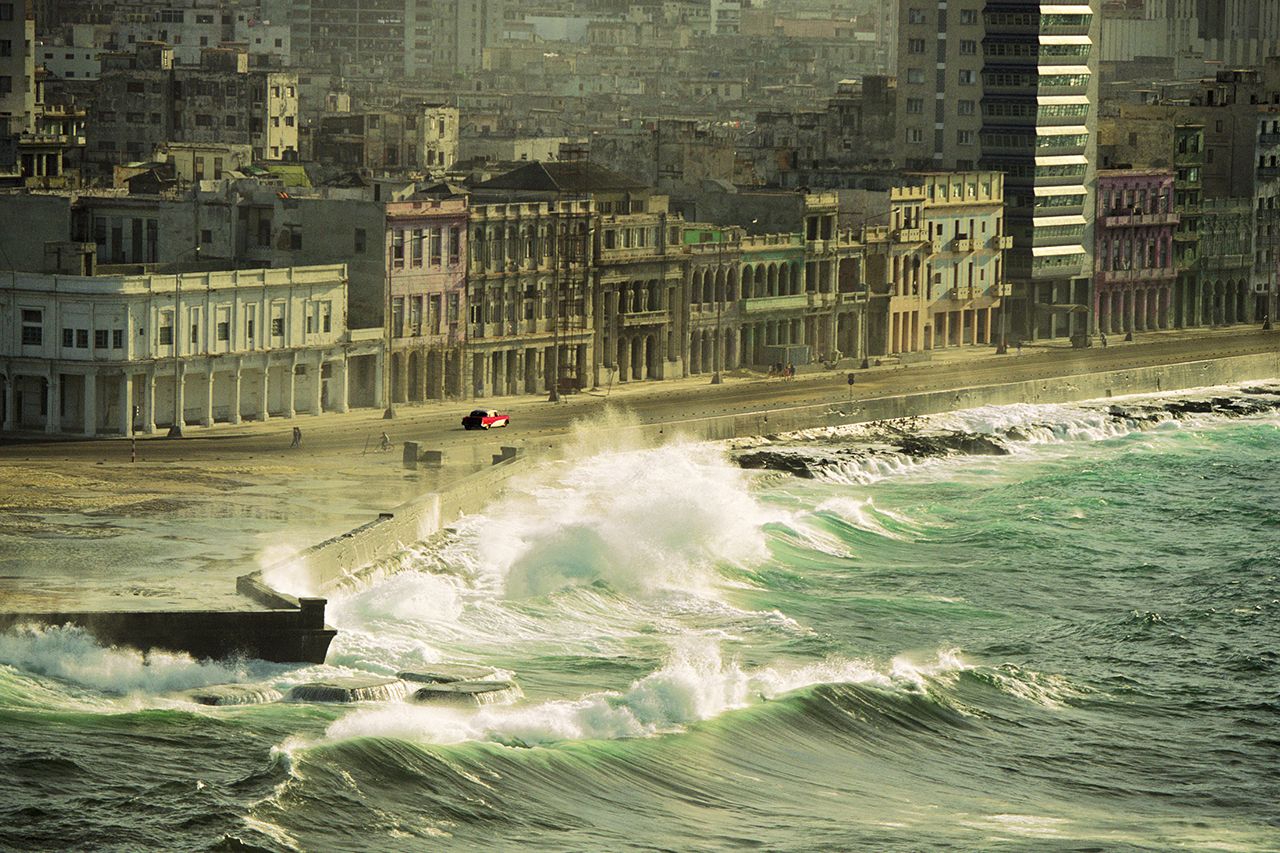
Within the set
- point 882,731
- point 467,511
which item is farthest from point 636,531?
point 882,731

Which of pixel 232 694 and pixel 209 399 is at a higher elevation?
pixel 209 399

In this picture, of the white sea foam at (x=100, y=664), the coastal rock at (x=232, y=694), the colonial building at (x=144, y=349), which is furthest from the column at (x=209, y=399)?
the coastal rock at (x=232, y=694)

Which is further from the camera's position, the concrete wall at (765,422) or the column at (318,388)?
the column at (318,388)

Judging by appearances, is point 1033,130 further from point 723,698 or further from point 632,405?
point 723,698

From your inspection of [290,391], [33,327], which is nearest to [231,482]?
[33,327]

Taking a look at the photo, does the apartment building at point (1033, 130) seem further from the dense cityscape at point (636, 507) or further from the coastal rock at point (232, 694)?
the coastal rock at point (232, 694)

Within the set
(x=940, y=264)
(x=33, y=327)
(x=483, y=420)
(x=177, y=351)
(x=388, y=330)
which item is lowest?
(x=483, y=420)
